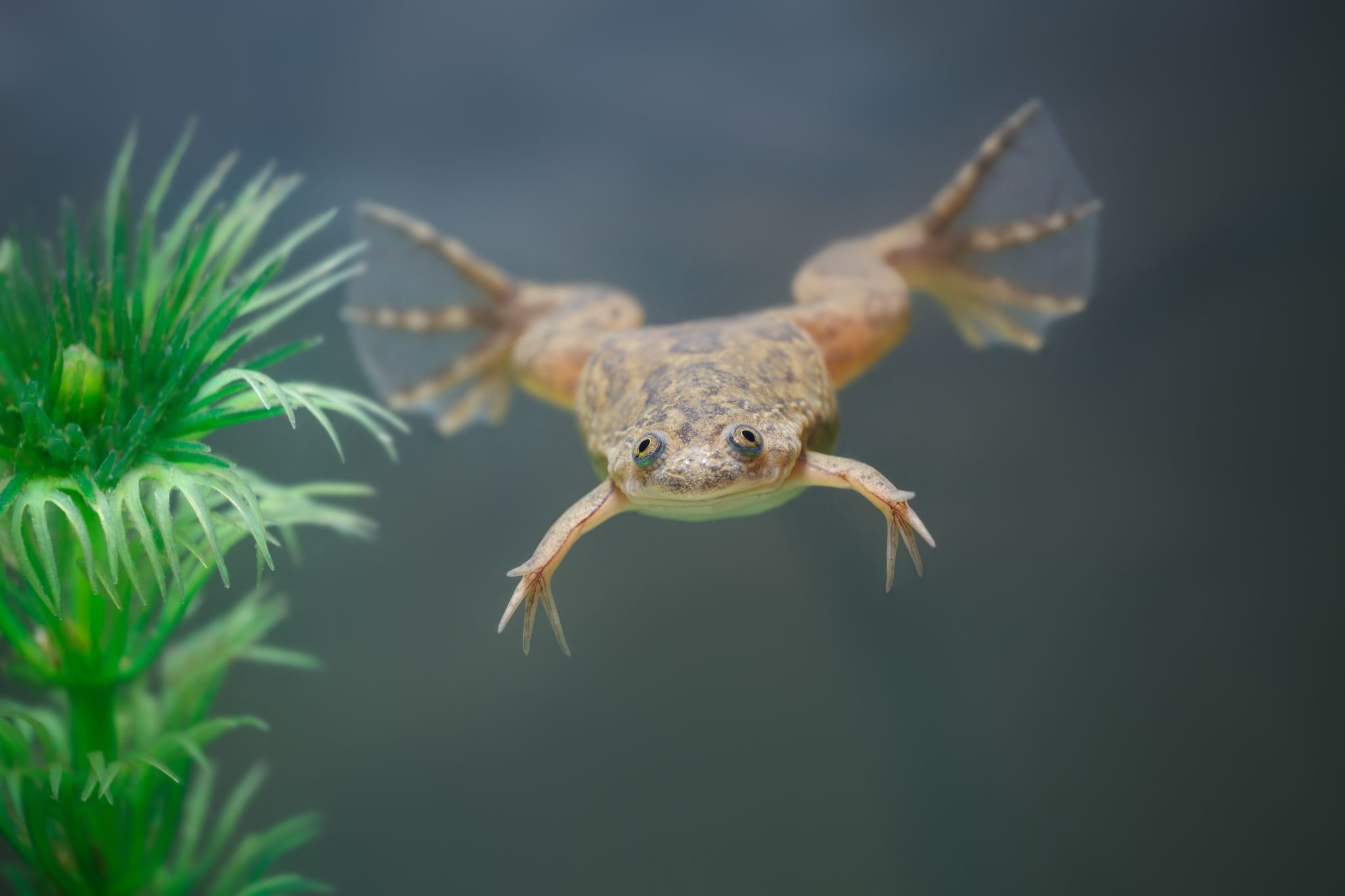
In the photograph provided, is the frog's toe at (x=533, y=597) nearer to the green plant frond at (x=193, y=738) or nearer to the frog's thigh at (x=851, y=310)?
the green plant frond at (x=193, y=738)

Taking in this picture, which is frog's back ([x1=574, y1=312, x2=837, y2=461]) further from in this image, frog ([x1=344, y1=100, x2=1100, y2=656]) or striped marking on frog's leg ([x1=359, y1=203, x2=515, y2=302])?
striped marking on frog's leg ([x1=359, y1=203, x2=515, y2=302])

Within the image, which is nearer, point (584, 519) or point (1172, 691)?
point (584, 519)

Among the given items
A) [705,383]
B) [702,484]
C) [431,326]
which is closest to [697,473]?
[702,484]

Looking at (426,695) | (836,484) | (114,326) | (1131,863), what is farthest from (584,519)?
(1131,863)

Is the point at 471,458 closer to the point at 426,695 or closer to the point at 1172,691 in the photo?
the point at 426,695

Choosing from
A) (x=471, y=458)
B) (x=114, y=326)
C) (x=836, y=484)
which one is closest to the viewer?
(x=114, y=326)

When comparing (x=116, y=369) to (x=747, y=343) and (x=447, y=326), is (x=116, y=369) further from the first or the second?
(x=447, y=326)
